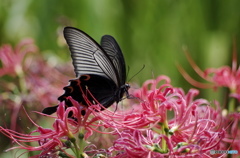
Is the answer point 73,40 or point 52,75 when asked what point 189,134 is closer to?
point 73,40

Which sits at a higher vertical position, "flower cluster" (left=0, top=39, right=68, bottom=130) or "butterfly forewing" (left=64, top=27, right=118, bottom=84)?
"butterfly forewing" (left=64, top=27, right=118, bottom=84)

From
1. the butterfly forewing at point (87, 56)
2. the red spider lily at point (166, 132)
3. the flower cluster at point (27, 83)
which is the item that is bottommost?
the red spider lily at point (166, 132)

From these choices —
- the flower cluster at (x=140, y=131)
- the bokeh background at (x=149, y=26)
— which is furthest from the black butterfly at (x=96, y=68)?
the bokeh background at (x=149, y=26)

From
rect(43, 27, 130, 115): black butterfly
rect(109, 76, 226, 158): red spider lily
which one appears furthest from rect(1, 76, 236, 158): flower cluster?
rect(43, 27, 130, 115): black butterfly

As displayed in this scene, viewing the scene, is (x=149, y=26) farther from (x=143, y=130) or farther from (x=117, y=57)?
(x=143, y=130)

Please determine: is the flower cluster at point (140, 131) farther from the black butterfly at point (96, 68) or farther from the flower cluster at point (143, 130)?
the black butterfly at point (96, 68)

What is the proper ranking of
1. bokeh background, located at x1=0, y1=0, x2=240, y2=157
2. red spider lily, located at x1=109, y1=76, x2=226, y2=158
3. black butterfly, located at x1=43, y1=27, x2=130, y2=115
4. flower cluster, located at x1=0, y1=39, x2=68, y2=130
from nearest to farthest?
1. red spider lily, located at x1=109, y1=76, x2=226, y2=158
2. black butterfly, located at x1=43, y1=27, x2=130, y2=115
3. flower cluster, located at x1=0, y1=39, x2=68, y2=130
4. bokeh background, located at x1=0, y1=0, x2=240, y2=157

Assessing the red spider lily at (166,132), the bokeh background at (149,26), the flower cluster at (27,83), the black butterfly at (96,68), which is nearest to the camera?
the red spider lily at (166,132)

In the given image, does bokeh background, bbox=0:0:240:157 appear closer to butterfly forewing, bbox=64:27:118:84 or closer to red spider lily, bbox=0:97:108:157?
butterfly forewing, bbox=64:27:118:84
